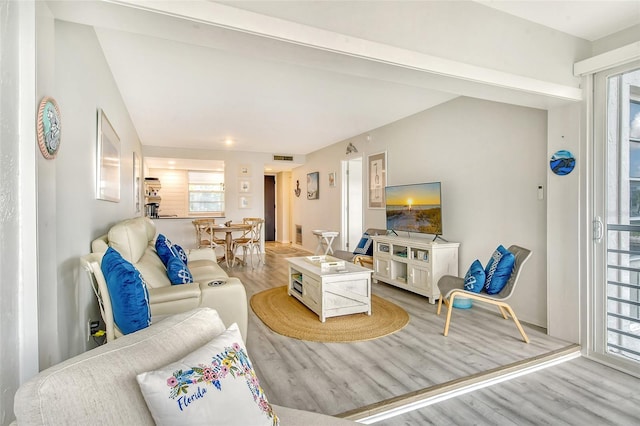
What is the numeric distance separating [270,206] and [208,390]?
9929 mm

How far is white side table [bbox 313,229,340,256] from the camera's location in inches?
258

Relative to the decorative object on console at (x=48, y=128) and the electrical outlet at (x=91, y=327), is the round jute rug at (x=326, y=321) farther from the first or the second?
the decorative object on console at (x=48, y=128)

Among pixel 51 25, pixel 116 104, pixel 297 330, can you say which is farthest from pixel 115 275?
pixel 116 104

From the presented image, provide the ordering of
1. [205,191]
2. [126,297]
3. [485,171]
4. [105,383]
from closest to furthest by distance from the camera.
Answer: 1. [105,383]
2. [126,297]
3. [485,171]
4. [205,191]

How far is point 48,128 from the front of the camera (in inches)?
55.5

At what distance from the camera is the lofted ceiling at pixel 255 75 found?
5.38 feet

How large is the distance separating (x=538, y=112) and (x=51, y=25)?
3.74 m

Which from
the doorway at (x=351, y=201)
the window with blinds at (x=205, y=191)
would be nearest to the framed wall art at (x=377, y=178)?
the doorway at (x=351, y=201)

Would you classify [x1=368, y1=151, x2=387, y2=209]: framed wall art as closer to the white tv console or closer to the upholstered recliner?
the upholstered recliner

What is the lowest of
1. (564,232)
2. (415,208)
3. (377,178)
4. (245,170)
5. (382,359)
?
(382,359)

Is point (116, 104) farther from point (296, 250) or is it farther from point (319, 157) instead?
point (296, 250)

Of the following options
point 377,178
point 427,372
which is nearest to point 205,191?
point 377,178

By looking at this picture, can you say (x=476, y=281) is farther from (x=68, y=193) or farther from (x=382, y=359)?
(x=68, y=193)

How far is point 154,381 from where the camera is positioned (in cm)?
83
